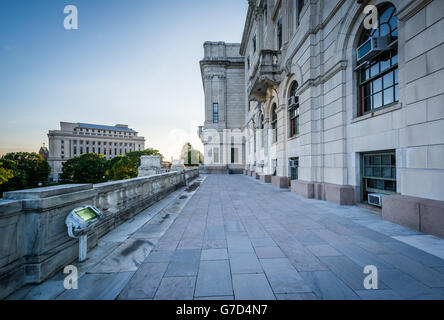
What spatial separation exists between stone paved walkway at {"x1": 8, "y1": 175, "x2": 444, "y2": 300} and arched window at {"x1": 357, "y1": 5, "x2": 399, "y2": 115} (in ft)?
14.6

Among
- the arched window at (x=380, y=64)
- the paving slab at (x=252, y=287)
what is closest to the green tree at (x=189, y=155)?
the arched window at (x=380, y=64)

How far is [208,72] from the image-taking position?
125 feet

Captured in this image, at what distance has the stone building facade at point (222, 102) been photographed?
3675 centimetres

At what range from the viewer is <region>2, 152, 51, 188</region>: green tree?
181ft

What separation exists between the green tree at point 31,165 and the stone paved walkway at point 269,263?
74283mm

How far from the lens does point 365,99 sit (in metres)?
7.58

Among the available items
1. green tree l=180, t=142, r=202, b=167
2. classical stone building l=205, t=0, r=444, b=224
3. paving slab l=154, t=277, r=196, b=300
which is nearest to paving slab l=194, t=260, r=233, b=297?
paving slab l=154, t=277, r=196, b=300

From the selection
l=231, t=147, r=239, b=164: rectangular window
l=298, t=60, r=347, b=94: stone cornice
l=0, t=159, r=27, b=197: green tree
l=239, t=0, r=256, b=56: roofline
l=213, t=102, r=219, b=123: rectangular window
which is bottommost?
l=0, t=159, r=27, b=197: green tree

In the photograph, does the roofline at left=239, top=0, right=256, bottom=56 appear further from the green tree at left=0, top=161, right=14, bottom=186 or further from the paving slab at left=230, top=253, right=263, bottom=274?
the green tree at left=0, top=161, right=14, bottom=186

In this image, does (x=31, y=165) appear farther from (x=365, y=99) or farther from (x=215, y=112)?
(x=365, y=99)

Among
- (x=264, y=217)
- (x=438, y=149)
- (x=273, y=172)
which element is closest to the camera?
(x=438, y=149)
